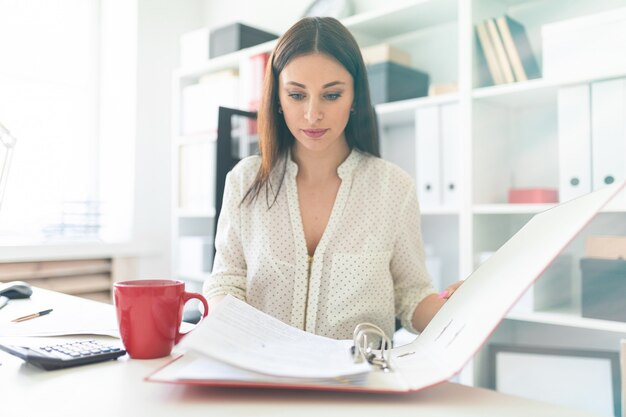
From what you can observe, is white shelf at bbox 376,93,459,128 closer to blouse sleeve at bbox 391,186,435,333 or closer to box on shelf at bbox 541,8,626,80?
box on shelf at bbox 541,8,626,80

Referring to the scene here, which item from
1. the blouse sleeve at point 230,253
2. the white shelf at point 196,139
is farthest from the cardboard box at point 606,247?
the white shelf at point 196,139

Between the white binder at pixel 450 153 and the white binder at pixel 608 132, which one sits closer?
the white binder at pixel 608 132

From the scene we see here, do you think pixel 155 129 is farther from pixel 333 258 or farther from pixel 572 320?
pixel 572 320

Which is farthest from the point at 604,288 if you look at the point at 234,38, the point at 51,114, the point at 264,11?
the point at 51,114

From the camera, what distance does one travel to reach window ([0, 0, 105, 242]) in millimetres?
2840

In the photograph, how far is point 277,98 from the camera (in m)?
1.20

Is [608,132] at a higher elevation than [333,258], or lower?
higher

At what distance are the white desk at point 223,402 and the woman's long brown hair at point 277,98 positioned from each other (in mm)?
693

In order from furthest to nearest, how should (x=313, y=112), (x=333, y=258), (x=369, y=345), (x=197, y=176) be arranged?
1. (x=197, y=176)
2. (x=333, y=258)
3. (x=313, y=112)
4. (x=369, y=345)

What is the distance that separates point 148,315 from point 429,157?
1.45 meters

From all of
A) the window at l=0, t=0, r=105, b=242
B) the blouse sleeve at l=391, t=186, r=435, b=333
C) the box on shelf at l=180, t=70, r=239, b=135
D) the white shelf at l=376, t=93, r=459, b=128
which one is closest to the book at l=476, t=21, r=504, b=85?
the white shelf at l=376, t=93, r=459, b=128

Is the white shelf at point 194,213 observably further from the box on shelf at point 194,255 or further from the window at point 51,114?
the window at point 51,114

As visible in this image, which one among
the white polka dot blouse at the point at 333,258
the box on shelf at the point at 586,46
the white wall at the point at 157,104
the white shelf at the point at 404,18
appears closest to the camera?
the white polka dot blouse at the point at 333,258

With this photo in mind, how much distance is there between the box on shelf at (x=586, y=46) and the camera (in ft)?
4.90
